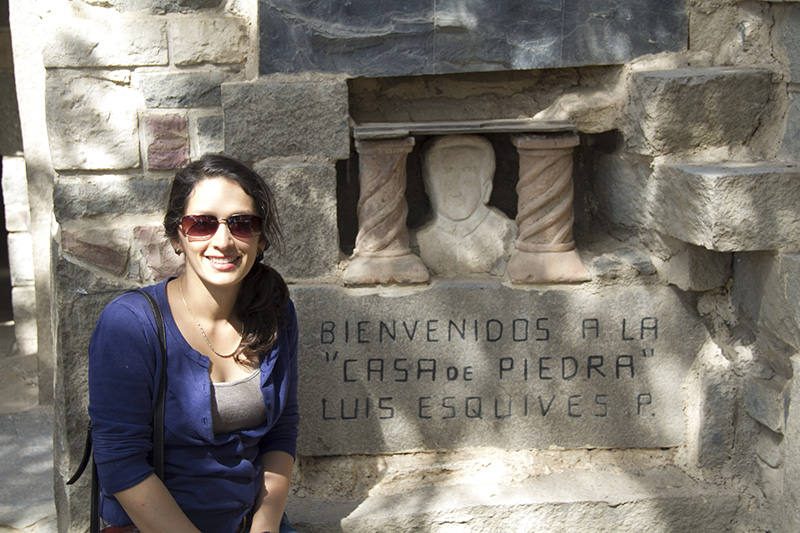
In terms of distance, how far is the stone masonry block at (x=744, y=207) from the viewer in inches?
110

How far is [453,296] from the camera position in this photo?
3135mm

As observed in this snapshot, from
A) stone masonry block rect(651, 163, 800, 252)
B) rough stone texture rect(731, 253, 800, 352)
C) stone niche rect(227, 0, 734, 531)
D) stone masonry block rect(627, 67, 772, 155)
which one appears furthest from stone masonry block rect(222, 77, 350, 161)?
rough stone texture rect(731, 253, 800, 352)

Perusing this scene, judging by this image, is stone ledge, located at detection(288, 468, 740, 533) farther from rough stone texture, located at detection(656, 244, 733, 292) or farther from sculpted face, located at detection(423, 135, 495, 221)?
sculpted face, located at detection(423, 135, 495, 221)

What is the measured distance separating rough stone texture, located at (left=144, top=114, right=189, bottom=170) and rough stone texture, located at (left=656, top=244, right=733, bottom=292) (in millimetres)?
1714

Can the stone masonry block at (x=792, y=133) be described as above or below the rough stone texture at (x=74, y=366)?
above

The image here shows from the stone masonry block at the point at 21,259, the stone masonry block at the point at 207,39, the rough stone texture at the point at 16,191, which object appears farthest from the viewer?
the rough stone texture at the point at 16,191

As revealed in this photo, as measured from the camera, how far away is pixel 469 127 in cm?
311

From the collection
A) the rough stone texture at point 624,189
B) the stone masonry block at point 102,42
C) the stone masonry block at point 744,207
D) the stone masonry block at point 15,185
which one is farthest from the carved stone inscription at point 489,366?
the stone masonry block at point 15,185

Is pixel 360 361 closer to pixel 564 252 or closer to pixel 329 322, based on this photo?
pixel 329 322

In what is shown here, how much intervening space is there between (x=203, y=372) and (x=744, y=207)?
170 cm

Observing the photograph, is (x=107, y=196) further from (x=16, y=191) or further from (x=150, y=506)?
(x=16, y=191)

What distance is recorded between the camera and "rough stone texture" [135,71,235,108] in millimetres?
2988

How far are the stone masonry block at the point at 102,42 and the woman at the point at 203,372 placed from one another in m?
0.82

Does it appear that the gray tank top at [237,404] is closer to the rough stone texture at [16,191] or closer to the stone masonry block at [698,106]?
the stone masonry block at [698,106]
